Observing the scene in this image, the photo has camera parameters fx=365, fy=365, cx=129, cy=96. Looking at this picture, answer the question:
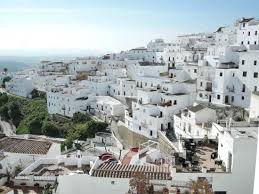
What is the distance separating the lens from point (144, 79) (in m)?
53.4

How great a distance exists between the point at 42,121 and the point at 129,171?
42325mm

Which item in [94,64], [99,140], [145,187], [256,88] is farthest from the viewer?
[94,64]

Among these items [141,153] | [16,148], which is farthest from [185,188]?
[16,148]

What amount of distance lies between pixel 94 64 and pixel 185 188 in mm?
62205

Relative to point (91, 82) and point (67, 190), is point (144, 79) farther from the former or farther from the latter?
point (67, 190)

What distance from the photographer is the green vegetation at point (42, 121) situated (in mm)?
46719

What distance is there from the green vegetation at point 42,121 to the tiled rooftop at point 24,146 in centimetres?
1222

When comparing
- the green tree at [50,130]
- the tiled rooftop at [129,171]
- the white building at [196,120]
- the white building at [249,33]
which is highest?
the white building at [249,33]

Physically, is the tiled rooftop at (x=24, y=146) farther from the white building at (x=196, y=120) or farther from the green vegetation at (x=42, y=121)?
the white building at (x=196, y=120)

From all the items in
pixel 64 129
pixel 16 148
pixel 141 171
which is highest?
pixel 141 171

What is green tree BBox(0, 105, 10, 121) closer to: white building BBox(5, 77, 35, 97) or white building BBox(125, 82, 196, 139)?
white building BBox(5, 77, 35, 97)

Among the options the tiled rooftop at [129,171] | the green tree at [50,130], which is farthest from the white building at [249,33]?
the tiled rooftop at [129,171]

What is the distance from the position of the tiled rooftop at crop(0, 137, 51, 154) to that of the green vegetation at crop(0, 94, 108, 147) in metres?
12.2

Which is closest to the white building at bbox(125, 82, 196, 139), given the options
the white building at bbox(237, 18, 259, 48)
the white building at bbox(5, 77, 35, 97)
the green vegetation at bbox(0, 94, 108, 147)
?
the green vegetation at bbox(0, 94, 108, 147)
